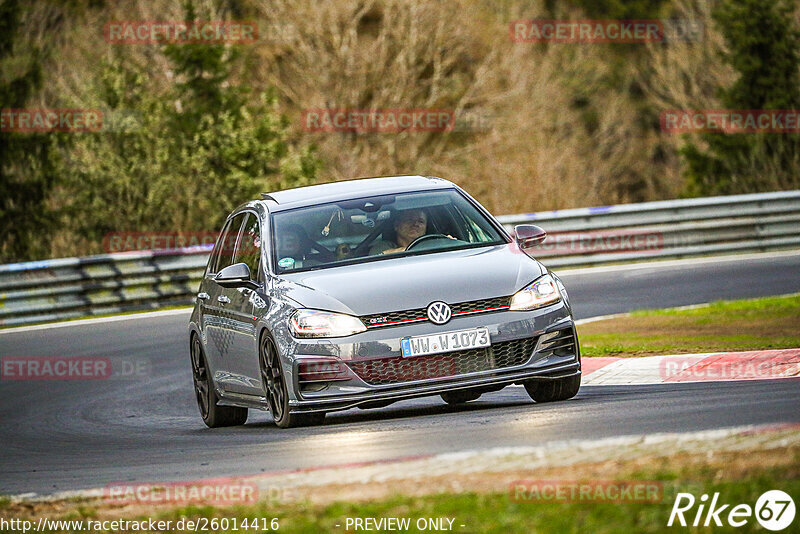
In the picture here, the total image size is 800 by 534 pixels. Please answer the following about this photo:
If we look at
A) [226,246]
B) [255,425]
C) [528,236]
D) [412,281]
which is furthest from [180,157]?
[412,281]

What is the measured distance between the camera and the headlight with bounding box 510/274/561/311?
9.59 meters

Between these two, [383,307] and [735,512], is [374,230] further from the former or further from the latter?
[735,512]

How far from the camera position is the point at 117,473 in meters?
8.68

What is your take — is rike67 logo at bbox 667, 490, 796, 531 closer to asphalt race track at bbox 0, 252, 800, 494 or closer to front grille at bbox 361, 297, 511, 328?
asphalt race track at bbox 0, 252, 800, 494

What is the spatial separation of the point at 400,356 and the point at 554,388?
1.39 metres

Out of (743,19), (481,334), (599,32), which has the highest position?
(481,334)

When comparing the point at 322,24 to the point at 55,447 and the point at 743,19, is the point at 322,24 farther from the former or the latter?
the point at 55,447

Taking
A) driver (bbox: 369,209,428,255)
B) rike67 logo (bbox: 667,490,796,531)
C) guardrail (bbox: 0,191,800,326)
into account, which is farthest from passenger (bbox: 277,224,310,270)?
guardrail (bbox: 0,191,800,326)

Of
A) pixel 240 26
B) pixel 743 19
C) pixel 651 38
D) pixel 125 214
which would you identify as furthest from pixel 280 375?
pixel 651 38

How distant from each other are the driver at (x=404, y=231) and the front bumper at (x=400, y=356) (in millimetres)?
1153

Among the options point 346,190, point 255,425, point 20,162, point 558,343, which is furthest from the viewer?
point 20,162

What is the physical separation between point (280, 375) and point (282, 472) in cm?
222

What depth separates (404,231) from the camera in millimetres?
10523

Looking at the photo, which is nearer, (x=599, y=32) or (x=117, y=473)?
(x=117, y=473)
